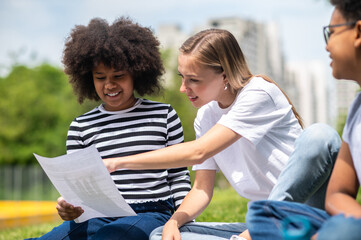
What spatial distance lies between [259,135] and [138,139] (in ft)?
2.50

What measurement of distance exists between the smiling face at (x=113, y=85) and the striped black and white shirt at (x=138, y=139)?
8cm

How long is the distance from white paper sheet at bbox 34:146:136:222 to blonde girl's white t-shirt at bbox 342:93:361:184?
104 cm

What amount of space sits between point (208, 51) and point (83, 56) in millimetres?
846

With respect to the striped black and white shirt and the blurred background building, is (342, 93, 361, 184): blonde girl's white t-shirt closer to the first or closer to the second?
the striped black and white shirt

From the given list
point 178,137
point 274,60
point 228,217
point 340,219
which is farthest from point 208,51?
point 274,60

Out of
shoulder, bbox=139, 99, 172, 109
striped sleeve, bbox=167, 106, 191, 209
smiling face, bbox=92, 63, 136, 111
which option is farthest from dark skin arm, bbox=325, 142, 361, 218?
smiling face, bbox=92, 63, 136, 111

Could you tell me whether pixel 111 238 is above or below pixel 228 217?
above

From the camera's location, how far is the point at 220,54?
2.59 metres

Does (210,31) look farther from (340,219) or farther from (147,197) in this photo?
(340,219)

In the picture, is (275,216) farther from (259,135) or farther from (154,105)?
(154,105)

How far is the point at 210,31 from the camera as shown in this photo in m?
2.67

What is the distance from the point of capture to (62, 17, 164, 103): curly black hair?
2965 millimetres

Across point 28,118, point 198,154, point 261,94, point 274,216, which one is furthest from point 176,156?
point 28,118

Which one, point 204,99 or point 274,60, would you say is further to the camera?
point 274,60
